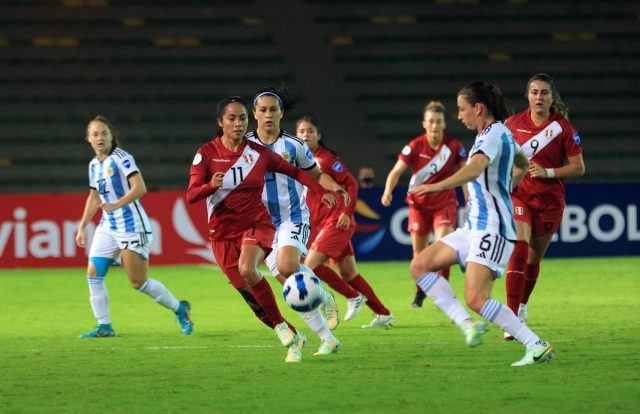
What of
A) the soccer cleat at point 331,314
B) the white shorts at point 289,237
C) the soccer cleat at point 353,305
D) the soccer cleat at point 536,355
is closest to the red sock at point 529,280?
the soccer cleat at point 331,314

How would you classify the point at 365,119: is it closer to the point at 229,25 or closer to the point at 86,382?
the point at 229,25

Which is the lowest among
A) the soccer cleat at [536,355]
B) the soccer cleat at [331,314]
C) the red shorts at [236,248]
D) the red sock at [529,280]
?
the soccer cleat at [331,314]

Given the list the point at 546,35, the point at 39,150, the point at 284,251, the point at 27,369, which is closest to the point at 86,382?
the point at 27,369

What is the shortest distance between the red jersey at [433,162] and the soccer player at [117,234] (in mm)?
3099

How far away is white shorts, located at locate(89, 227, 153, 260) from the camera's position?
9961 mm

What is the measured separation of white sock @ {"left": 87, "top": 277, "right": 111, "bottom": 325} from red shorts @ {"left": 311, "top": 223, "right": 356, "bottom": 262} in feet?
6.32

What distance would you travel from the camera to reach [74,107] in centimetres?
2280

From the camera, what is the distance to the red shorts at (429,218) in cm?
1202

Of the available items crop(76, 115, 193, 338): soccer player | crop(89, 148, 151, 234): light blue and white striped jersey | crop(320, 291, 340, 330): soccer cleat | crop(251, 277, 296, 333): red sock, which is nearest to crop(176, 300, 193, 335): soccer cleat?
crop(76, 115, 193, 338): soccer player

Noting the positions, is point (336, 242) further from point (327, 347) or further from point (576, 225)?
point (576, 225)

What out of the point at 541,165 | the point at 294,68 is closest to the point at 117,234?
the point at 541,165

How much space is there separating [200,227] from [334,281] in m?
7.08

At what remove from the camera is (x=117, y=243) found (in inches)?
394

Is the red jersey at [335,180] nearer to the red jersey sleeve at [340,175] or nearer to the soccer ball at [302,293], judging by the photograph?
the red jersey sleeve at [340,175]
